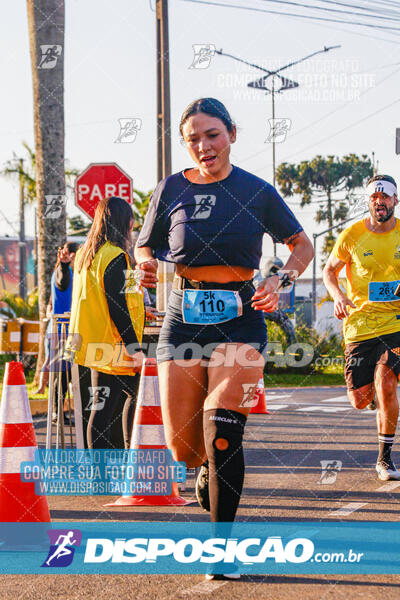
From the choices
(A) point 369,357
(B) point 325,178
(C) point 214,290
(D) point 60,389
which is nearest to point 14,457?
(C) point 214,290

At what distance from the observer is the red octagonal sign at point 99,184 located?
12.1 metres

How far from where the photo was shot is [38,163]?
13.6 metres

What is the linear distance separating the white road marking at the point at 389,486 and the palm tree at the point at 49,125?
7.80 m

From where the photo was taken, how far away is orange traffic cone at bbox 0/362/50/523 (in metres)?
4.94

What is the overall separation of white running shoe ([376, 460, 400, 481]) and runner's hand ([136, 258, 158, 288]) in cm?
298

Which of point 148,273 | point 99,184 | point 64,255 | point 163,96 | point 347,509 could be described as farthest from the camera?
point 163,96

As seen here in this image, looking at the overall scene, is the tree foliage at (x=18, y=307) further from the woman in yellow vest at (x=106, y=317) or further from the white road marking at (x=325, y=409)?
the woman in yellow vest at (x=106, y=317)

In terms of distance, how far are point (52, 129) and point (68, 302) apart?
15.5ft

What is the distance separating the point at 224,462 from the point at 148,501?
6.67 feet

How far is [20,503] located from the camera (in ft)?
16.2

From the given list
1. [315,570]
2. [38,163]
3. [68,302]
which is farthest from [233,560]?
[38,163]

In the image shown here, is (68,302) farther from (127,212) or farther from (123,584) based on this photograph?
(123,584)

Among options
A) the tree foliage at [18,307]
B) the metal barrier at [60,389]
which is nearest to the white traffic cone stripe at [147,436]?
the metal barrier at [60,389]

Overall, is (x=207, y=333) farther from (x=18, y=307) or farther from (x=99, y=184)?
(x=18, y=307)
